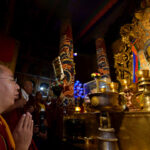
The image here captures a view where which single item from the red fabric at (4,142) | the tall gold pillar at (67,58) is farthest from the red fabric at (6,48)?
the red fabric at (4,142)

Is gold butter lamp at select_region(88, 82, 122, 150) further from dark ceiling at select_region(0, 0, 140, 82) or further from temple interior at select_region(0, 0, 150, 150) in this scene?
dark ceiling at select_region(0, 0, 140, 82)

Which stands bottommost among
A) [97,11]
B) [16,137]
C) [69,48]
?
[16,137]

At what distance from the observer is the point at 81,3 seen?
14.0 ft

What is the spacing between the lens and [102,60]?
5.39 metres

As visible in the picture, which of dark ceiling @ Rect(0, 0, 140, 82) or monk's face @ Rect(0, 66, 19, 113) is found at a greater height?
dark ceiling @ Rect(0, 0, 140, 82)

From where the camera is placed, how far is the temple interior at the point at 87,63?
121cm

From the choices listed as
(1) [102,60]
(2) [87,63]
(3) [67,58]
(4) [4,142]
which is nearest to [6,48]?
(3) [67,58]

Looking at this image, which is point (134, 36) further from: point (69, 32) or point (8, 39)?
point (8, 39)

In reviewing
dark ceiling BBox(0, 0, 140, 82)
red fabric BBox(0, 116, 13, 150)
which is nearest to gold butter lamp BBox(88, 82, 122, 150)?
red fabric BBox(0, 116, 13, 150)

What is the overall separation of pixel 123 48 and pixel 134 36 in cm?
43

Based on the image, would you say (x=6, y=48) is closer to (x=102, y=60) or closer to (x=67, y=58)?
(x=67, y=58)

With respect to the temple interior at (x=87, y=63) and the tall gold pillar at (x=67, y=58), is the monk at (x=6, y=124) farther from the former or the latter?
the tall gold pillar at (x=67, y=58)

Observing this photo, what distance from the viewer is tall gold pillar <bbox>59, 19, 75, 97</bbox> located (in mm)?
3627

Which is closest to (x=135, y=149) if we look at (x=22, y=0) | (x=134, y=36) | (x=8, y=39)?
(x=134, y=36)
